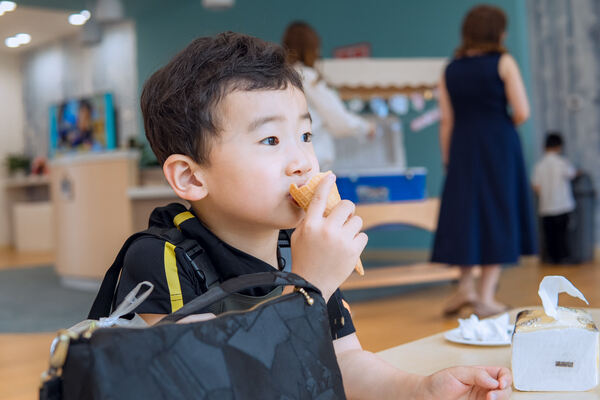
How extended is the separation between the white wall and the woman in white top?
33.0 ft

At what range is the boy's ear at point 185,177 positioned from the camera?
0.84 meters

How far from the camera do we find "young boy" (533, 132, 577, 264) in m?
5.76

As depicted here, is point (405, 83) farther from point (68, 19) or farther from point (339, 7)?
point (68, 19)

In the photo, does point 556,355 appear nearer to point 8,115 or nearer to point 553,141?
point 553,141

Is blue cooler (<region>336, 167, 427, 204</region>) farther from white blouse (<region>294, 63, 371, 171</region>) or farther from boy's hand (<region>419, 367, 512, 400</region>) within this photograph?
boy's hand (<region>419, 367, 512, 400</region>)

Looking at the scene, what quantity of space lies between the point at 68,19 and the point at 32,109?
268 cm

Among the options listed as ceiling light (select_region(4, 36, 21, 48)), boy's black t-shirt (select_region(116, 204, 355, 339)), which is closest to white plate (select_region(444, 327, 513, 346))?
boy's black t-shirt (select_region(116, 204, 355, 339))

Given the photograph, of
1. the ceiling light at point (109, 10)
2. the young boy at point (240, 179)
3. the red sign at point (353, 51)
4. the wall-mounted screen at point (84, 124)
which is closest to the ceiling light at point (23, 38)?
the wall-mounted screen at point (84, 124)

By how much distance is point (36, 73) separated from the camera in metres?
12.0

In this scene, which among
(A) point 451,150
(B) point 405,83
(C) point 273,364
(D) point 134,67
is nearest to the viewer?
(C) point 273,364

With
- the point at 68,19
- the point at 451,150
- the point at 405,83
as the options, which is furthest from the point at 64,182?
the point at 68,19

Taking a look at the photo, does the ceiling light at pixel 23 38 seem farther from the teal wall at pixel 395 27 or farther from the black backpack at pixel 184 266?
the black backpack at pixel 184 266

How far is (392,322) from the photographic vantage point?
331cm

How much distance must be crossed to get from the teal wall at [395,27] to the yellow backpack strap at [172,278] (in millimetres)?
5023
